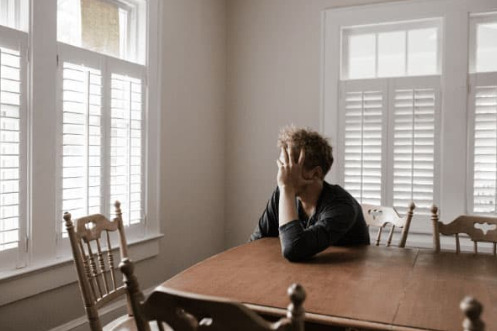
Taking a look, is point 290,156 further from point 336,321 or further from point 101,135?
point 101,135

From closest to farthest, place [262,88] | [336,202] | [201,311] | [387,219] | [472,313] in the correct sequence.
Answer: [472,313], [201,311], [336,202], [387,219], [262,88]

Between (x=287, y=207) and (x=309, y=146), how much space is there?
1.05ft

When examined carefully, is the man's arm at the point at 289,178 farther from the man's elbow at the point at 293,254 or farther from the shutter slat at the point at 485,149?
the shutter slat at the point at 485,149

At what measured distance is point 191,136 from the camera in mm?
3578

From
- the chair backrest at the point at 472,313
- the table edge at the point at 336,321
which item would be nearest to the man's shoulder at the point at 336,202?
the table edge at the point at 336,321

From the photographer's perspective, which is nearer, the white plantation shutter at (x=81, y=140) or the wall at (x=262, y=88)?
the white plantation shutter at (x=81, y=140)

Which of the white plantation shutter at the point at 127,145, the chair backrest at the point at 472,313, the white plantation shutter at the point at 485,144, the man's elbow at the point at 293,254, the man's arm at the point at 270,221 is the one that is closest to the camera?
the chair backrest at the point at 472,313

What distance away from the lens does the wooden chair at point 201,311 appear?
0.90 metres

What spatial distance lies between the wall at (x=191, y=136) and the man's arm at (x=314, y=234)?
1.54m

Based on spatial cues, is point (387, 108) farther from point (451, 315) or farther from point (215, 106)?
point (451, 315)

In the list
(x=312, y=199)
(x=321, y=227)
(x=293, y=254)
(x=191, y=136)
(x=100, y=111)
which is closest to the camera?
(x=293, y=254)

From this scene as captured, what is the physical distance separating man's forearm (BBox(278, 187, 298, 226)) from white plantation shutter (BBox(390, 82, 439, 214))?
66.8 inches

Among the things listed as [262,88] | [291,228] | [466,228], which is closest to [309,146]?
[291,228]

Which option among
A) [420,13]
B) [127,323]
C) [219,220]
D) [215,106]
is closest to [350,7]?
[420,13]
